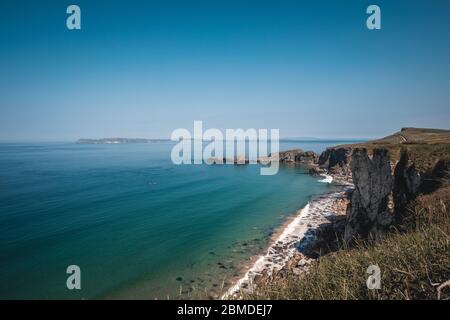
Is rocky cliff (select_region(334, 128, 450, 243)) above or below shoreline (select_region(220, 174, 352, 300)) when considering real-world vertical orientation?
above

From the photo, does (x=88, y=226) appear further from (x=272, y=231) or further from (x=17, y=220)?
(x=272, y=231)

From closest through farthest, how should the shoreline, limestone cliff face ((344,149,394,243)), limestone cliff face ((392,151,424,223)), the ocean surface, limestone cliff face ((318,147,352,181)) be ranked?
the ocean surface → limestone cliff face ((392,151,424,223)) → the shoreline → limestone cliff face ((344,149,394,243)) → limestone cliff face ((318,147,352,181))

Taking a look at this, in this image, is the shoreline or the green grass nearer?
the green grass

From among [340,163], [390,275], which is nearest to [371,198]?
[390,275]

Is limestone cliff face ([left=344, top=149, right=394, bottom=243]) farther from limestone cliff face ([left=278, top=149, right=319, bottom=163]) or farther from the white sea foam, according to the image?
limestone cliff face ([left=278, top=149, right=319, bottom=163])

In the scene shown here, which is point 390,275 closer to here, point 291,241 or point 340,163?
point 291,241

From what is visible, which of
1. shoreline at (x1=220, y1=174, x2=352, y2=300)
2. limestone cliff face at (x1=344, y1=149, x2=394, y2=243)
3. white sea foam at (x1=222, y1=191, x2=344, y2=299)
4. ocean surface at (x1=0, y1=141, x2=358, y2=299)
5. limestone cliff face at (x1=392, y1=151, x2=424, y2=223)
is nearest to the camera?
ocean surface at (x1=0, y1=141, x2=358, y2=299)

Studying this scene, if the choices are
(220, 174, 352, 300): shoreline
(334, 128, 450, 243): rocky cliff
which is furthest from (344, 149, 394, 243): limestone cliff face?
(220, 174, 352, 300): shoreline
